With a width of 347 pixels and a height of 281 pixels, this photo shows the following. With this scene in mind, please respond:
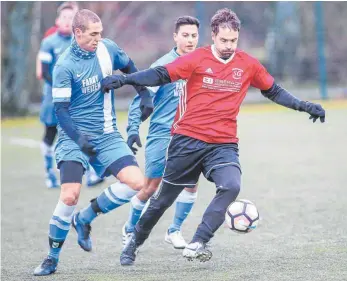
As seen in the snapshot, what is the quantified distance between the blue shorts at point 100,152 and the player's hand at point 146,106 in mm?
256

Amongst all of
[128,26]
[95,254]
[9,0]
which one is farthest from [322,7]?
[95,254]

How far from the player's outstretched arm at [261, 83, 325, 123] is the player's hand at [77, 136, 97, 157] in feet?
4.28

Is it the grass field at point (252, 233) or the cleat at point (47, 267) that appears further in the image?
the cleat at point (47, 267)

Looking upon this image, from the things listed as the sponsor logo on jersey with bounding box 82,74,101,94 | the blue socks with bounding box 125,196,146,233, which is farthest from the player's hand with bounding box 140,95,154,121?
the blue socks with bounding box 125,196,146,233

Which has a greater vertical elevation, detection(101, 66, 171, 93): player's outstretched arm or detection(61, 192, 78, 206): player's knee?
detection(101, 66, 171, 93): player's outstretched arm

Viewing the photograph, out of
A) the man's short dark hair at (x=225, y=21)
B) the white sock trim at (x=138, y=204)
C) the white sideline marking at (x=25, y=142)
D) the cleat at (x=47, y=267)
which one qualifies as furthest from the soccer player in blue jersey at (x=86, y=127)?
the white sideline marking at (x=25, y=142)

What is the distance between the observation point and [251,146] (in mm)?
15570

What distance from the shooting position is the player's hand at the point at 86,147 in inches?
278

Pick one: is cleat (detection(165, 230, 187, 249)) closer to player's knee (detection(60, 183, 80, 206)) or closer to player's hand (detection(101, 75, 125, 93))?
player's knee (detection(60, 183, 80, 206))

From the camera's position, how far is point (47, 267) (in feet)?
23.6

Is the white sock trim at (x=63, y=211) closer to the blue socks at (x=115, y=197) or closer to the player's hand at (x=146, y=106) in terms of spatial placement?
the blue socks at (x=115, y=197)

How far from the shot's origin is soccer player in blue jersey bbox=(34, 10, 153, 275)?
7.22 meters

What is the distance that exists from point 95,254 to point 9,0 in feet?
44.6

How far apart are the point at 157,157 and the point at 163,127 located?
0.80 feet
